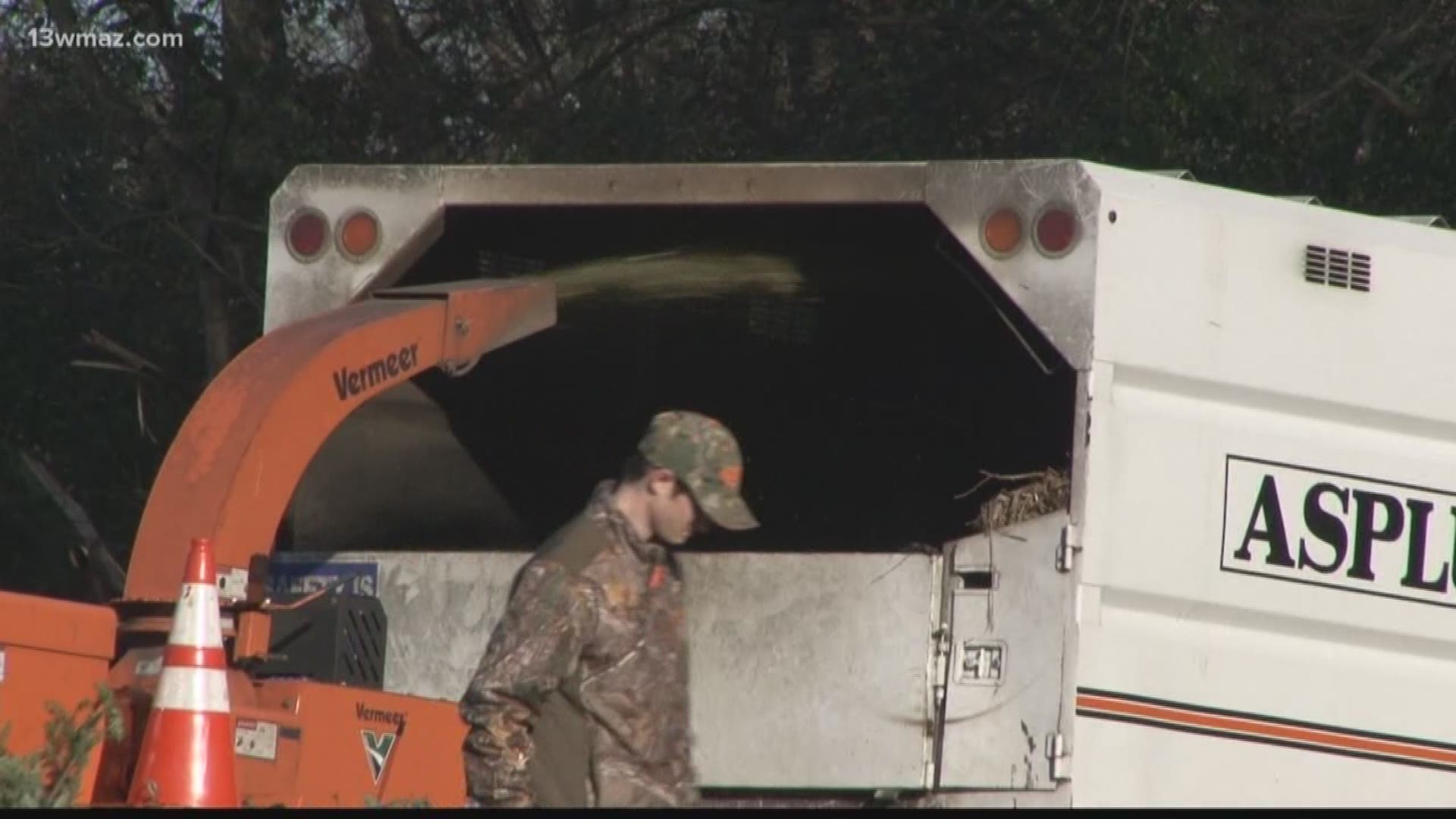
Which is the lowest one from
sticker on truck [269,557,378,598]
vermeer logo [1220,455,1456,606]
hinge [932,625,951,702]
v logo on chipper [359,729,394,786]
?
v logo on chipper [359,729,394,786]

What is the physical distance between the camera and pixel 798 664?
22.7ft

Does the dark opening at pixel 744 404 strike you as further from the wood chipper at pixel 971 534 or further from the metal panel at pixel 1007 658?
the metal panel at pixel 1007 658

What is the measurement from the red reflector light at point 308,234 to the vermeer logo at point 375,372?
1.95 feet

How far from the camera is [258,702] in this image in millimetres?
6062

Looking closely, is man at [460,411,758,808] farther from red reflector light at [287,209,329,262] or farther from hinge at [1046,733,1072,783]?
red reflector light at [287,209,329,262]

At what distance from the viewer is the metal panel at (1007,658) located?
6445 mm

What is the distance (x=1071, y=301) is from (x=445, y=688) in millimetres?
2114

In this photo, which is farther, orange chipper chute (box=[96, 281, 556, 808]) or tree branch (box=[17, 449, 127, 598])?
tree branch (box=[17, 449, 127, 598])

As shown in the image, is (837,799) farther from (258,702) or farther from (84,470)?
(84,470)

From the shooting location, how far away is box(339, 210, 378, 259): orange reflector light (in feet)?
23.8

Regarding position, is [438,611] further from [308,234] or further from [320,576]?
[308,234]

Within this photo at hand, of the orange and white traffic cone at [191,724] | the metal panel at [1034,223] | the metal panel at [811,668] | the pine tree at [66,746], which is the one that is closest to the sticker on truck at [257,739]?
the orange and white traffic cone at [191,724]

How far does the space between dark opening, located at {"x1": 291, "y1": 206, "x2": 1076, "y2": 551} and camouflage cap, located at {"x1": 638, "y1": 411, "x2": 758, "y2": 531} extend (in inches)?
124

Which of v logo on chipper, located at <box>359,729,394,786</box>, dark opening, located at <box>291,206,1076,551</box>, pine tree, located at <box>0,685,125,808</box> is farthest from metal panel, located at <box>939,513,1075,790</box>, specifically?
pine tree, located at <box>0,685,125,808</box>
